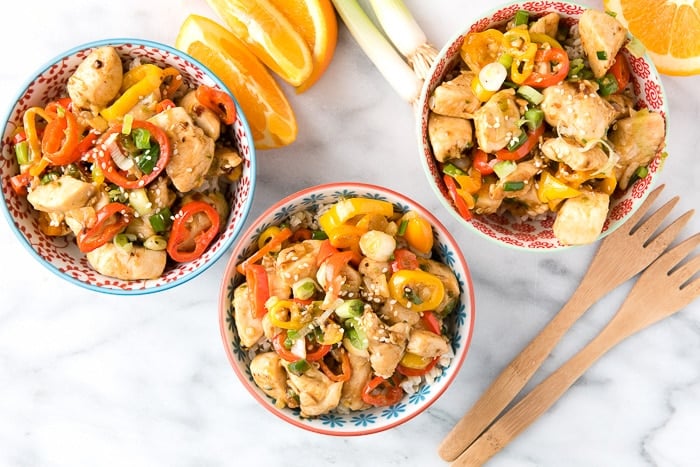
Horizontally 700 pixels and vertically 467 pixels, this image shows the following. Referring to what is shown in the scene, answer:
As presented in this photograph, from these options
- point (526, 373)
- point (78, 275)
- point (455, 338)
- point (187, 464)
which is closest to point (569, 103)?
point (455, 338)

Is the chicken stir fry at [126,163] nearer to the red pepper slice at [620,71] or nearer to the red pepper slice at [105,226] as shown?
Answer: the red pepper slice at [105,226]

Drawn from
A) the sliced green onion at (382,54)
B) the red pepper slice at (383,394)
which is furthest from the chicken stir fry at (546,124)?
the red pepper slice at (383,394)

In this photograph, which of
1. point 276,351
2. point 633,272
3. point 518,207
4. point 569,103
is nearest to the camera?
point 569,103

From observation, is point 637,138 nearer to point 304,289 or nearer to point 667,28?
point 667,28

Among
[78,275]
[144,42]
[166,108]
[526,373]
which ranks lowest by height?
[526,373]

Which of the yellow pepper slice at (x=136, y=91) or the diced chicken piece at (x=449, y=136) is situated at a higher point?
the yellow pepper slice at (x=136, y=91)

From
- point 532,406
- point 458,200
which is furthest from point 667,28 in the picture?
point 532,406

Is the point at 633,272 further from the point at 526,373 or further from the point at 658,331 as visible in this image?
the point at 526,373
